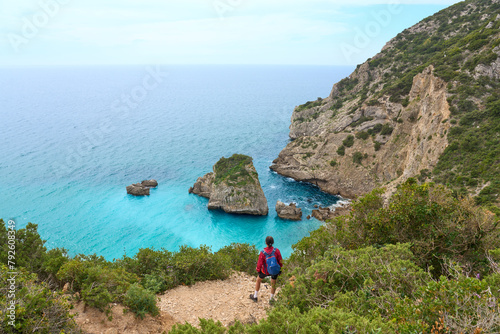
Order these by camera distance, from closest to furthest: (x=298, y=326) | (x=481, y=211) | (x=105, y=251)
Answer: (x=298, y=326)
(x=481, y=211)
(x=105, y=251)

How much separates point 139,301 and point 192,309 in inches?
106

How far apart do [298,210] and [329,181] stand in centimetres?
1273

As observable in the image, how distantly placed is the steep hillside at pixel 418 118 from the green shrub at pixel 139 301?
2802 cm

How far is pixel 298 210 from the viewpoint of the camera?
46.4 m

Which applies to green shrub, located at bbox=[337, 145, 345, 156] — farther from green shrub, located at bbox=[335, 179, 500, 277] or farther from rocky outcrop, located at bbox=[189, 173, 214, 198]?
green shrub, located at bbox=[335, 179, 500, 277]

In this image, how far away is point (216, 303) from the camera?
→ 12297mm

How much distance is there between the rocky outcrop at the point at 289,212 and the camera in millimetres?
45734

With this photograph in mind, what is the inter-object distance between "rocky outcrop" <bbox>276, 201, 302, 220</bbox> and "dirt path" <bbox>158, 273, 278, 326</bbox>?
1236 inches

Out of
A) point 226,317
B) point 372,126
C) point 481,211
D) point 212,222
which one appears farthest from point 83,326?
point 372,126

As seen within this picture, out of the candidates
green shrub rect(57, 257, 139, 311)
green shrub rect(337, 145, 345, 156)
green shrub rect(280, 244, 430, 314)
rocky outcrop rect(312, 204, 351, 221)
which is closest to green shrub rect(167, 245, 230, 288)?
green shrub rect(57, 257, 139, 311)

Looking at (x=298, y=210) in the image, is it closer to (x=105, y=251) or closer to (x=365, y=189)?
(x=365, y=189)

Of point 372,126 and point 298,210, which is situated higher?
point 372,126

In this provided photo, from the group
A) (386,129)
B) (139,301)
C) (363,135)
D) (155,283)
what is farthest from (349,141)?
(139,301)

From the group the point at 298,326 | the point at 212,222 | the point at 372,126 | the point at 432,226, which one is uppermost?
the point at 298,326
